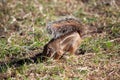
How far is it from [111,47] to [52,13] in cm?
203

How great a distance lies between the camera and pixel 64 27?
637 centimetres

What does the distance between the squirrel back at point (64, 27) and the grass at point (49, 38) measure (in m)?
0.40

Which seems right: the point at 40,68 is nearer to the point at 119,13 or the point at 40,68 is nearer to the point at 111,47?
the point at 111,47

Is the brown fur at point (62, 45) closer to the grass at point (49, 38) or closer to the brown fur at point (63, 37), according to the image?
the brown fur at point (63, 37)

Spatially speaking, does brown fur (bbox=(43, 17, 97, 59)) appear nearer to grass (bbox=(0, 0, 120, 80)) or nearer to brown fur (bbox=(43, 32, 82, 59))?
brown fur (bbox=(43, 32, 82, 59))

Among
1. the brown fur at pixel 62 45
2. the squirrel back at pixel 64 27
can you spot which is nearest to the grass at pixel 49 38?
the brown fur at pixel 62 45

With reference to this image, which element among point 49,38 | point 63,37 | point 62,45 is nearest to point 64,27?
point 63,37

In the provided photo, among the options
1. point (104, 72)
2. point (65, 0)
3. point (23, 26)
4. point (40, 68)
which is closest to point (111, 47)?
point (104, 72)

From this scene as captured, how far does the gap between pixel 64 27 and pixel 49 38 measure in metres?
0.88

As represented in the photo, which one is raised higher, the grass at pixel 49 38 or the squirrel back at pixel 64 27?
the squirrel back at pixel 64 27

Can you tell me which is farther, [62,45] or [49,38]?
[49,38]

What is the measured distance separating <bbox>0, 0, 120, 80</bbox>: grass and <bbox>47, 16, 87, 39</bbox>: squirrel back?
0.40 meters

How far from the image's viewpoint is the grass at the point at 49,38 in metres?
5.97

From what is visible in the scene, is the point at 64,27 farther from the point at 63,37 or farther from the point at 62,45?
the point at 62,45
